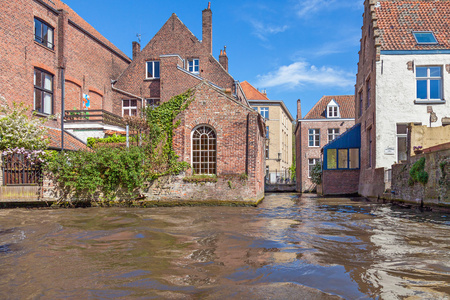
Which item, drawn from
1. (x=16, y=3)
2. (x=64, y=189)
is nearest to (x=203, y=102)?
(x=64, y=189)

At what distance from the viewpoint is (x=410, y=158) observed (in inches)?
527

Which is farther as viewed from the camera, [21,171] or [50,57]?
[50,57]

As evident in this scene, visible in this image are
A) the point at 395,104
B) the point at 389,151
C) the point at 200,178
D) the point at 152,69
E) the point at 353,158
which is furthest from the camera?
the point at 152,69

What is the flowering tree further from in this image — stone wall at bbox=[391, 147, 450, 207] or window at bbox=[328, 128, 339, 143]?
window at bbox=[328, 128, 339, 143]

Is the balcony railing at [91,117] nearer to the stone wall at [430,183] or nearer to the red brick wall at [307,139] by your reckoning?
the stone wall at [430,183]

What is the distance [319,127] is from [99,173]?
2716cm

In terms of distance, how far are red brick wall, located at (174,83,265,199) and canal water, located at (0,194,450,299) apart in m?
6.15

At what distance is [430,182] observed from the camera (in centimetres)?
1161

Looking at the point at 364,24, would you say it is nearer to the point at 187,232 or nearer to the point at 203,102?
the point at 203,102

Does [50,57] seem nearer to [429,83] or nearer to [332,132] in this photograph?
[429,83]

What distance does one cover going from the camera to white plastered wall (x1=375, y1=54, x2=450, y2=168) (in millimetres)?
17156

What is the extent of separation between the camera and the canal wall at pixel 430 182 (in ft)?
35.0

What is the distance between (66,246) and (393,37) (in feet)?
58.0

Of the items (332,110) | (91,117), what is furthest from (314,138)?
(91,117)
